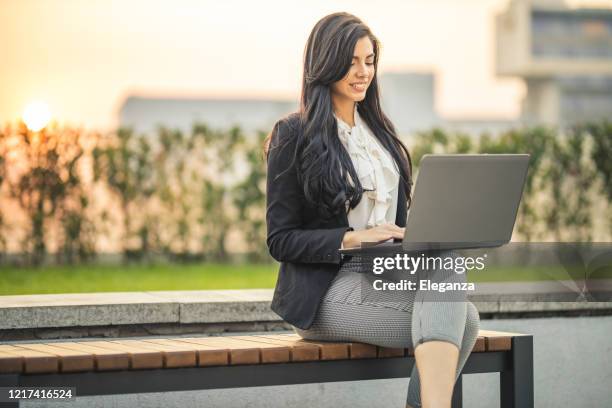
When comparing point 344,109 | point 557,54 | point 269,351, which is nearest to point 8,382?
point 269,351

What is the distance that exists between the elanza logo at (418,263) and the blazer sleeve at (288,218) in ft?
0.45

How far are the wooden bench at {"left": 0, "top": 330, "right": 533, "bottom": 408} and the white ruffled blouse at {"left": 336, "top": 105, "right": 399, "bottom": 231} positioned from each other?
45 cm

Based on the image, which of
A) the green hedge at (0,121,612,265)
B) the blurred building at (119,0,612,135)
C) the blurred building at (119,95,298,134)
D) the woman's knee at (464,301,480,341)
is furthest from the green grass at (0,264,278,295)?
the blurred building at (119,0,612,135)

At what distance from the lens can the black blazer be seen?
3.49 meters

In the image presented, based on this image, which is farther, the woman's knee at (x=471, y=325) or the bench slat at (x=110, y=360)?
the woman's knee at (x=471, y=325)

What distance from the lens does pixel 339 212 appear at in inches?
142

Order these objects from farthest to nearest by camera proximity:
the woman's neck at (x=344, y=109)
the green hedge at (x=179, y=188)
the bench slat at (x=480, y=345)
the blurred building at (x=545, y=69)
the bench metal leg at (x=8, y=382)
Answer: the blurred building at (x=545, y=69) < the green hedge at (x=179, y=188) < the woman's neck at (x=344, y=109) < the bench slat at (x=480, y=345) < the bench metal leg at (x=8, y=382)

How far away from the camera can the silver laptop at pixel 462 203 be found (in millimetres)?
3275

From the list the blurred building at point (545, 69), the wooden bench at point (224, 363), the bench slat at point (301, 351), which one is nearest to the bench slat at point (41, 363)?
the wooden bench at point (224, 363)

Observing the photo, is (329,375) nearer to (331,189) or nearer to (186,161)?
(331,189)

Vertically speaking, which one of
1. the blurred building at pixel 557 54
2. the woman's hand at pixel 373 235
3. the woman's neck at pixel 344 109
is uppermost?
the blurred building at pixel 557 54

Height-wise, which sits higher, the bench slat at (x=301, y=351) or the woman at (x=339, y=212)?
the woman at (x=339, y=212)

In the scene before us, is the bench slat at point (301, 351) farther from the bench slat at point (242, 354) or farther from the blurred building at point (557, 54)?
the blurred building at point (557, 54)

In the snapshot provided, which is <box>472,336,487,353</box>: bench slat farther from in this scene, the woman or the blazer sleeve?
the blazer sleeve
